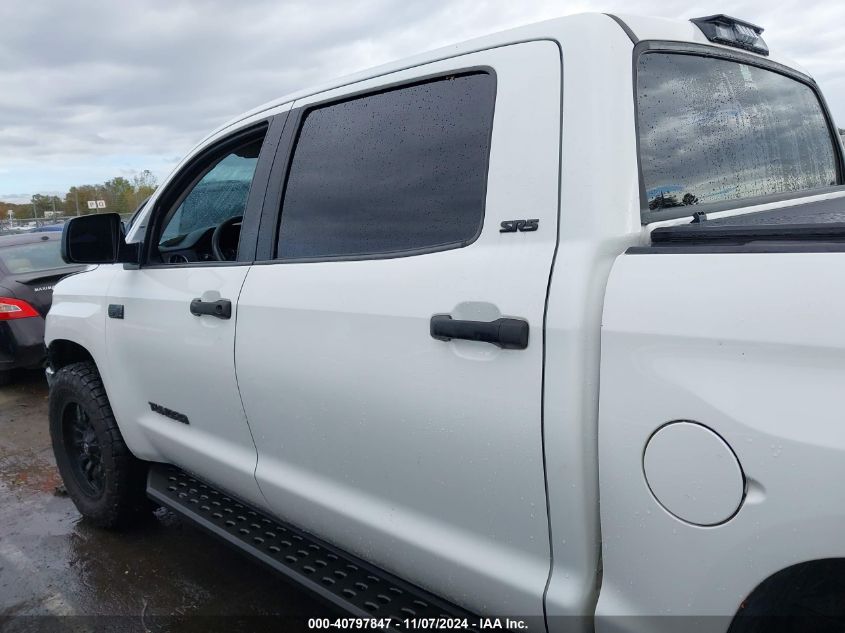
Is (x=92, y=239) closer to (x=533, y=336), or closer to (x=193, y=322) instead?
(x=193, y=322)

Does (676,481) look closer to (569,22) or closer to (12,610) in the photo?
(569,22)

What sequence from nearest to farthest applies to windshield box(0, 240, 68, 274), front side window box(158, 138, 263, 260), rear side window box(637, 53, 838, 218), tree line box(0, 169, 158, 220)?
1. rear side window box(637, 53, 838, 218)
2. front side window box(158, 138, 263, 260)
3. windshield box(0, 240, 68, 274)
4. tree line box(0, 169, 158, 220)

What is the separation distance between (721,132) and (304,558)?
1954 mm

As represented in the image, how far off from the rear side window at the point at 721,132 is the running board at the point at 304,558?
130cm

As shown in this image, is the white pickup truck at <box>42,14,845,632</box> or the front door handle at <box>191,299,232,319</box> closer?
the white pickup truck at <box>42,14,845,632</box>

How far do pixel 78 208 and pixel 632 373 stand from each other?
3464 centimetres

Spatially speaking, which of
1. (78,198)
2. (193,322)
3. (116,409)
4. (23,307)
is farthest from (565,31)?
(78,198)

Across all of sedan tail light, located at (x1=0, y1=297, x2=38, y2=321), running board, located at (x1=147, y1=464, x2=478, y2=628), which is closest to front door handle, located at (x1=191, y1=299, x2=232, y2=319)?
running board, located at (x1=147, y1=464, x2=478, y2=628)

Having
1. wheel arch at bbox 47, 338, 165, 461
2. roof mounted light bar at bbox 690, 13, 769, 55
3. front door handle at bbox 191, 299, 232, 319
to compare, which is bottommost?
wheel arch at bbox 47, 338, 165, 461

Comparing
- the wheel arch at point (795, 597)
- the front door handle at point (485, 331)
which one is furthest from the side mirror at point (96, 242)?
the wheel arch at point (795, 597)

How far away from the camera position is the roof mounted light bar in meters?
1.99

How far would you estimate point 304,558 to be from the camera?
87.3 inches

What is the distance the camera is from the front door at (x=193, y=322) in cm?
240

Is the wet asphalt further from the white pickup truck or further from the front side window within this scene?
the front side window
